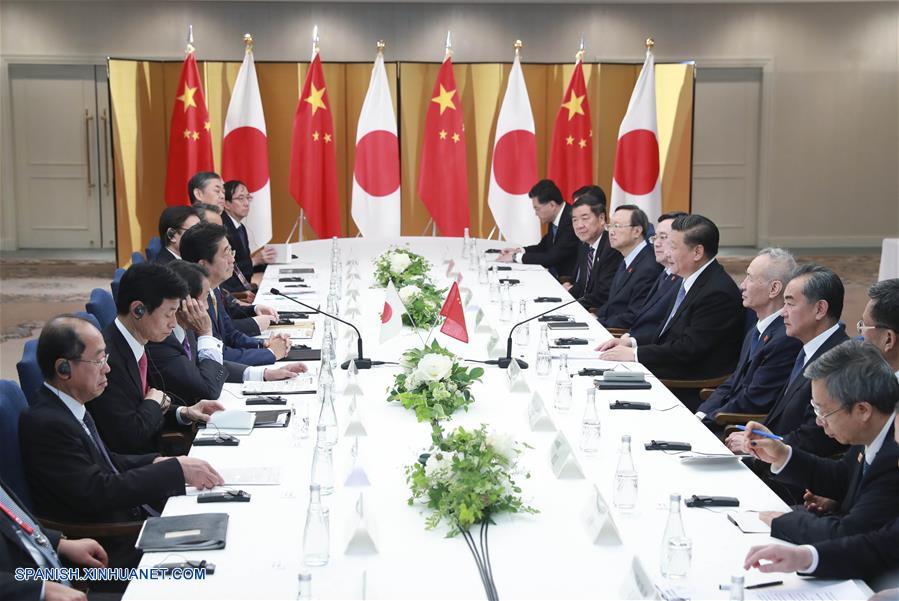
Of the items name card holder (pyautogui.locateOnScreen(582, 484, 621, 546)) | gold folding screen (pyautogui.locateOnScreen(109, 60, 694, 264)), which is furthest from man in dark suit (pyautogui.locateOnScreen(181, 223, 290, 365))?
gold folding screen (pyautogui.locateOnScreen(109, 60, 694, 264))

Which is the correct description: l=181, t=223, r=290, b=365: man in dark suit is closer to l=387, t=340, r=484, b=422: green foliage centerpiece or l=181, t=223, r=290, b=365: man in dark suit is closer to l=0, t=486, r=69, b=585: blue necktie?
l=387, t=340, r=484, b=422: green foliage centerpiece

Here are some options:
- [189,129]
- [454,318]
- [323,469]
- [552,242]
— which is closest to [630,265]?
[552,242]

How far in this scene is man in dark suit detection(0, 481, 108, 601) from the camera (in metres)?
2.46

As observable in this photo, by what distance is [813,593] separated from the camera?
2.36 m

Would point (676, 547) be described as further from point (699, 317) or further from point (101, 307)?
point (101, 307)

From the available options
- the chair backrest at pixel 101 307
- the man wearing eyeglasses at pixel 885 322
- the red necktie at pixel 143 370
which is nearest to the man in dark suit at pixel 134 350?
the red necktie at pixel 143 370

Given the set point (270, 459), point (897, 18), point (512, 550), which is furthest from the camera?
point (897, 18)

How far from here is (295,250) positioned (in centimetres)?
865

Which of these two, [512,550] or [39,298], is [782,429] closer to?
[512,550]

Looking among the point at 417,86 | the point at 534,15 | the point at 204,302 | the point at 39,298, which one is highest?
the point at 534,15

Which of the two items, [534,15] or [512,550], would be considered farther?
[534,15]

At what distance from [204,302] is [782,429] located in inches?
97.8

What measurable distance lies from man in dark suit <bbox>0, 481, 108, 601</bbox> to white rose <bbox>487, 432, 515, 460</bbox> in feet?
3.55

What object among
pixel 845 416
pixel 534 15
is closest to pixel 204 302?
pixel 845 416
